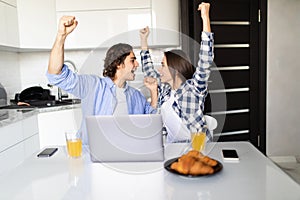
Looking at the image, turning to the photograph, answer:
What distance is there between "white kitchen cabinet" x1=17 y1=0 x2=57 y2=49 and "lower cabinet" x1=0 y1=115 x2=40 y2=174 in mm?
744

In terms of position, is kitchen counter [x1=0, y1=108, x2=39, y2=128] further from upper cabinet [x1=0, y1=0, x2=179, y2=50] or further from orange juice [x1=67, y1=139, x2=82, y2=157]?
orange juice [x1=67, y1=139, x2=82, y2=157]

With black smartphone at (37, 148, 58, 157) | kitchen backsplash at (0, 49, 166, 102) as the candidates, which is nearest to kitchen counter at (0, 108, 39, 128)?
kitchen backsplash at (0, 49, 166, 102)

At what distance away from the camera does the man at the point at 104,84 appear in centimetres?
112

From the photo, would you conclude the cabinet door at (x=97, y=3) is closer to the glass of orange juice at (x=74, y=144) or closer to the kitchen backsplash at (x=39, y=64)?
the kitchen backsplash at (x=39, y=64)

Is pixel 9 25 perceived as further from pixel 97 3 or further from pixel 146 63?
pixel 146 63

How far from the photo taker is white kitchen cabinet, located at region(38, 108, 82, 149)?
256 cm

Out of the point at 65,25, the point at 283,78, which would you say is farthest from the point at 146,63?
the point at 283,78

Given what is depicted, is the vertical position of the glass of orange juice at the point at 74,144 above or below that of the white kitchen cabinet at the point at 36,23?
below

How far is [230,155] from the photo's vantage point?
1.14 m

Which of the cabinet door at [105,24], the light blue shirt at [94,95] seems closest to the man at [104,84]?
A: the light blue shirt at [94,95]

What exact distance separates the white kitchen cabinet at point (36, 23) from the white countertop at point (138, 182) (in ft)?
6.28

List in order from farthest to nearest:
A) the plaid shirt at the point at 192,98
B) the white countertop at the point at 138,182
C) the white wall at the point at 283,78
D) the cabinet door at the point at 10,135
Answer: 1. the white wall at the point at 283,78
2. the cabinet door at the point at 10,135
3. the plaid shirt at the point at 192,98
4. the white countertop at the point at 138,182

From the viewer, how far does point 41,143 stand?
262 cm

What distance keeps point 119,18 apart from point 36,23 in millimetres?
763
